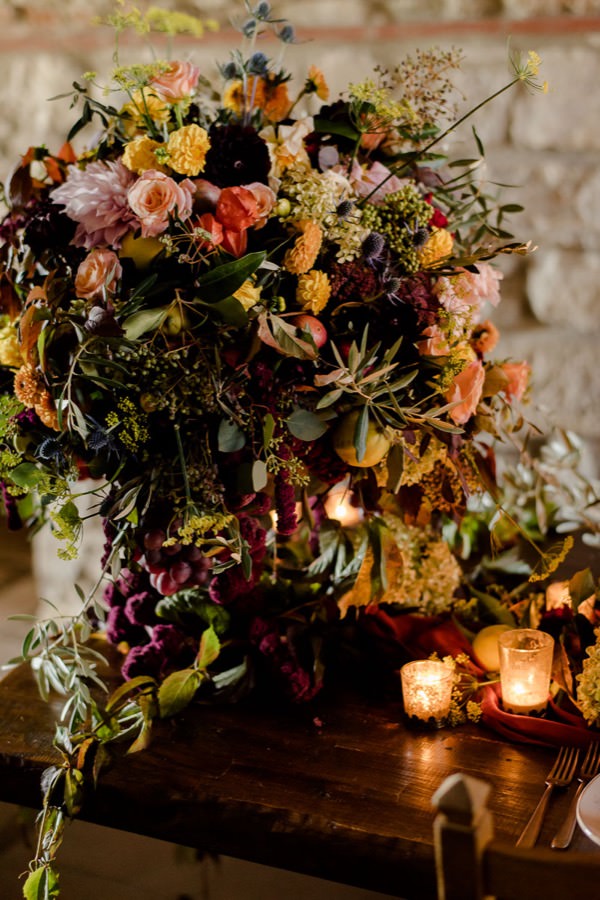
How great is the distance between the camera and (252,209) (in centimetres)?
94

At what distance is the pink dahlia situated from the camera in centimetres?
96

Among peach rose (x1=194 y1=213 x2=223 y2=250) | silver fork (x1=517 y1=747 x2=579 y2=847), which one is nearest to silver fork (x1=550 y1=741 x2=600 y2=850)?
silver fork (x1=517 y1=747 x2=579 y2=847)

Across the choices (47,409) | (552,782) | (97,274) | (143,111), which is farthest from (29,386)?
(552,782)

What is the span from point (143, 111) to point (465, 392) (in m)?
0.50

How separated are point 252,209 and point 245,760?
2.04 feet

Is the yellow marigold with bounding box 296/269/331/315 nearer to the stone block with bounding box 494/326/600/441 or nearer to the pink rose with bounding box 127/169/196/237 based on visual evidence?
the pink rose with bounding box 127/169/196/237

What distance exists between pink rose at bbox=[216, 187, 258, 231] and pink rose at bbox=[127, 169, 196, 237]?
1.8 inches

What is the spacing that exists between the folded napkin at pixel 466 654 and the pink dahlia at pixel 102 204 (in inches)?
24.1

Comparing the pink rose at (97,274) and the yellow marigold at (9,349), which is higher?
the pink rose at (97,274)

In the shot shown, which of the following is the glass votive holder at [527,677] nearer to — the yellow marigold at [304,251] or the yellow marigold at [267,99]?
the yellow marigold at [304,251]

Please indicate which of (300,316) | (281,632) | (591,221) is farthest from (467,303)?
(591,221)

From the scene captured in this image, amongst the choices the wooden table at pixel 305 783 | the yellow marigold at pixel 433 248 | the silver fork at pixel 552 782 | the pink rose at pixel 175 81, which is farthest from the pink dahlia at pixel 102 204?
the silver fork at pixel 552 782

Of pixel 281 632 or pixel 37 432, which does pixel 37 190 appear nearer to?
pixel 37 432

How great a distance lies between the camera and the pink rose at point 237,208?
944 millimetres
